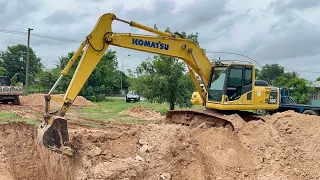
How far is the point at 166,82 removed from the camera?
17.8m

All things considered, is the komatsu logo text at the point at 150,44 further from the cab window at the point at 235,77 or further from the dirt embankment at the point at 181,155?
the dirt embankment at the point at 181,155

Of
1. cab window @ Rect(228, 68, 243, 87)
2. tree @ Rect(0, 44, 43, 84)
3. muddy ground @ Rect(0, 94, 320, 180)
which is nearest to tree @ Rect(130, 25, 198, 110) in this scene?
cab window @ Rect(228, 68, 243, 87)

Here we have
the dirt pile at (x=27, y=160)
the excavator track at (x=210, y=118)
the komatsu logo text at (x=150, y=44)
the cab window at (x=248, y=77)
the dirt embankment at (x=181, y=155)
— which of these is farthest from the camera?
the cab window at (x=248, y=77)

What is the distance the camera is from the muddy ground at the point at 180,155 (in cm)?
749

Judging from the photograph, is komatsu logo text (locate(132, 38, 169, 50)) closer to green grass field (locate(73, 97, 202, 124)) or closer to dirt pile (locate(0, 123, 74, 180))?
dirt pile (locate(0, 123, 74, 180))

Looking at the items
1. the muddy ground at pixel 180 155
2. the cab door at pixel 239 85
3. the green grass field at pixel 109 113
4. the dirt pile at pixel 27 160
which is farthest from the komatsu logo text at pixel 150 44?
the green grass field at pixel 109 113

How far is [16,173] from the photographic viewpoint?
850cm

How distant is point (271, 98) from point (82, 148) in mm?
5801

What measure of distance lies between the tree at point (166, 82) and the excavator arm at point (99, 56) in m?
6.66

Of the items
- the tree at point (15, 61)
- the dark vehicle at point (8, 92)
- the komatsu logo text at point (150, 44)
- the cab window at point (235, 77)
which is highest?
the tree at point (15, 61)

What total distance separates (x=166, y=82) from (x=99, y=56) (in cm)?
932

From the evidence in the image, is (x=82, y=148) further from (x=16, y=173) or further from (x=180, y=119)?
(x=180, y=119)

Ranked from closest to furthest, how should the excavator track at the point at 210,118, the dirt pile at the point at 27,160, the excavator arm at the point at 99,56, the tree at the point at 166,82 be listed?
the excavator arm at the point at 99,56 → the dirt pile at the point at 27,160 → the excavator track at the point at 210,118 → the tree at the point at 166,82

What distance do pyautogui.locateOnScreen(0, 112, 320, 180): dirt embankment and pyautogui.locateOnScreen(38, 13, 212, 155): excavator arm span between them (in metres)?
0.76
